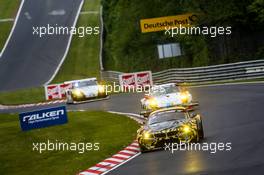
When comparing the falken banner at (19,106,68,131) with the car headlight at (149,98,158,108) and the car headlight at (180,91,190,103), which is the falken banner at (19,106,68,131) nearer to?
the car headlight at (149,98,158,108)

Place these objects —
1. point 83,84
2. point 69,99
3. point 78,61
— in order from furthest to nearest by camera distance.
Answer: point 78,61 < point 69,99 < point 83,84

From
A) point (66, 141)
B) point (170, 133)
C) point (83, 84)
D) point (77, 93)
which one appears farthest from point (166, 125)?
point (83, 84)

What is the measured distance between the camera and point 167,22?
5091 cm

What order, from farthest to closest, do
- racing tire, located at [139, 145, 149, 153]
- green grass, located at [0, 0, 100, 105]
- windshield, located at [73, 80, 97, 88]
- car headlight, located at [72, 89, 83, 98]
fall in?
green grass, located at [0, 0, 100, 105] < windshield, located at [73, 80, 97, 88] < car headlight, located at [72, 89, 83, 98] < racing tire, located at [139, 145, 149, 153]

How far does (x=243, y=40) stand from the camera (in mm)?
50656

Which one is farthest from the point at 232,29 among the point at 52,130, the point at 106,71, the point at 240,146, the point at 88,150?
the point at 240,146

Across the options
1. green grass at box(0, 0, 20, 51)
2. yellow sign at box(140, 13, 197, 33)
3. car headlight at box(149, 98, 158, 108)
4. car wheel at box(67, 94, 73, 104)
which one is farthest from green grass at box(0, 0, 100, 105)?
car headlight at box(149, 98, 158, 108)

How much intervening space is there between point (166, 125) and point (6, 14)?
197 feet

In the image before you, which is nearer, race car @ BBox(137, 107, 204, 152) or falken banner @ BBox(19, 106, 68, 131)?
race car @ BBox(137, 107, 204, 152)

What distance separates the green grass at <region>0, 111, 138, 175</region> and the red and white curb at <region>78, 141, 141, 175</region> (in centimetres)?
36

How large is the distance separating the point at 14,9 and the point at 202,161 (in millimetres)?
64808

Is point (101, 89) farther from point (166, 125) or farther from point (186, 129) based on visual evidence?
point (186, 129)

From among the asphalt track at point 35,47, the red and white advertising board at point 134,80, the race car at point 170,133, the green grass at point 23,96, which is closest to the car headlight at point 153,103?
the race car at point 170,133

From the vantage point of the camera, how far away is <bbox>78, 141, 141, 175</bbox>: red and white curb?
1761 cm
